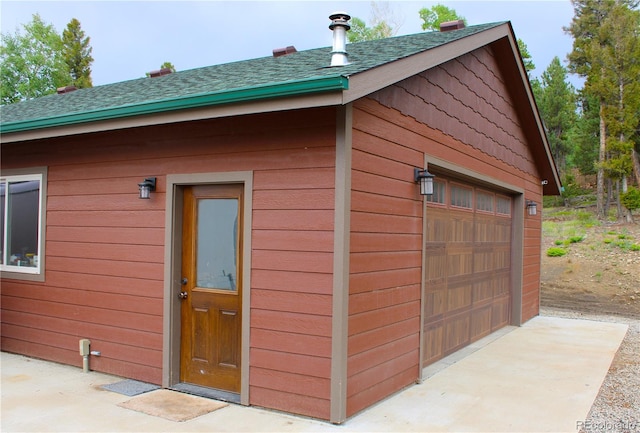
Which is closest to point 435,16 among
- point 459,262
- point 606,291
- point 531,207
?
point 606,291

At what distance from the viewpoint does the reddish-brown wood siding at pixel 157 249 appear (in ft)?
13.5

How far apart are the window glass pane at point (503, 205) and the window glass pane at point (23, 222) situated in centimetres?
645

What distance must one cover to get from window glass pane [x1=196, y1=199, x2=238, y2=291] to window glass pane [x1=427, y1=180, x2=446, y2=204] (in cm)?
224

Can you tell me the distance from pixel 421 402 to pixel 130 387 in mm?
2676

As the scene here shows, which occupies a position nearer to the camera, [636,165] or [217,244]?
[217,244]

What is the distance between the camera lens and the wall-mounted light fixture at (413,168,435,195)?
5020 mm

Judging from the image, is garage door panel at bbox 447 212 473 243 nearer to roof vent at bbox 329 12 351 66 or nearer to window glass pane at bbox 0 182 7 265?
roof vent at bbox 329 12 351 66

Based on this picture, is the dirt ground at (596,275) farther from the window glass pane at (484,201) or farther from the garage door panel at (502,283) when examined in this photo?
the window glass pane at (484,201)

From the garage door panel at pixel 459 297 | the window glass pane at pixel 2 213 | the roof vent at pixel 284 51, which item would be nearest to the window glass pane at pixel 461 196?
the garage door panel at pixel 459 297

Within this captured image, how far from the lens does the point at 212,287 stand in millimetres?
4781

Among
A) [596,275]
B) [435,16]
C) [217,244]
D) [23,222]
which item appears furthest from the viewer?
[435,16]

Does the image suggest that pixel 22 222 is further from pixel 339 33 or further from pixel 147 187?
pixel 339 33

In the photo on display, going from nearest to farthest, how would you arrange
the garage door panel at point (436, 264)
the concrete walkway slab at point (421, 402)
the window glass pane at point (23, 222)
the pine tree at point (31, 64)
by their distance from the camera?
the concrete walkway slab at point (421, 402) → the garage door panel at point (436, 264) → the window glass pane at point (23, 222) → the pine tree at point (31, 64)

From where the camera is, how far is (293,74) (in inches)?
170
